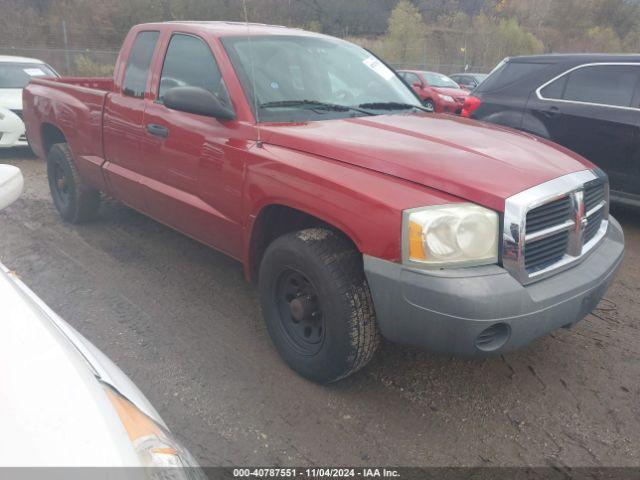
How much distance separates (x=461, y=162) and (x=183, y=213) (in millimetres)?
1955

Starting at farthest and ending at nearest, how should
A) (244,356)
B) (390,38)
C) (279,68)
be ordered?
(390,38), (279,68), (244,356)

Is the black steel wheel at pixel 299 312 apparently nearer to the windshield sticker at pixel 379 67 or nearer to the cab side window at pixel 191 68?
the cab side window at pixel 191 68

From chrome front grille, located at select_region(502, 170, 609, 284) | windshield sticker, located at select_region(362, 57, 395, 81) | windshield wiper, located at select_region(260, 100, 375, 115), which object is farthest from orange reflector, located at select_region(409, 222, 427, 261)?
windshield sticker, located at select_region(362, 57, 395, 81)

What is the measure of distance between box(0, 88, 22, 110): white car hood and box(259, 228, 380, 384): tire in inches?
301

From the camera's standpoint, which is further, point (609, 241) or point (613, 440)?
point (609, 241)

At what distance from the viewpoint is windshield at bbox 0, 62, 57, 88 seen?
9180mm

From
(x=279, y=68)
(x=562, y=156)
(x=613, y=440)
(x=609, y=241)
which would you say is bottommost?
(x=613, y=440)

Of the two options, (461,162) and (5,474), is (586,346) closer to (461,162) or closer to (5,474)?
(461,162)

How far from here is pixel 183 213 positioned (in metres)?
3.67

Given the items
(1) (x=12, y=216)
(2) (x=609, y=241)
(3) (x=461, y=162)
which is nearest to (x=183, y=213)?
(3) (x=461, y=162)

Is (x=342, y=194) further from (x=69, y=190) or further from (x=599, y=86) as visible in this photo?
(x=599, y=86)

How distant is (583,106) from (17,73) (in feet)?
29.4

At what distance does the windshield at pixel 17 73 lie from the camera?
30.1 feet

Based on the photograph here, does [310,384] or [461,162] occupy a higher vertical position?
[461,162]
